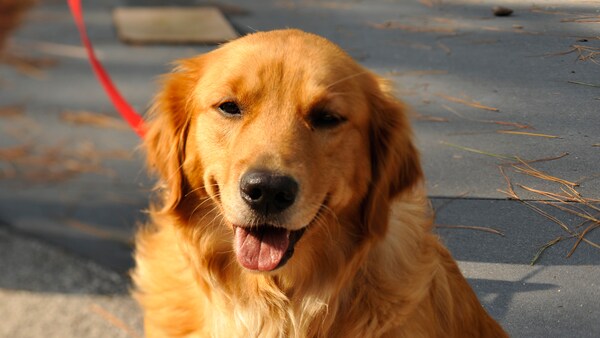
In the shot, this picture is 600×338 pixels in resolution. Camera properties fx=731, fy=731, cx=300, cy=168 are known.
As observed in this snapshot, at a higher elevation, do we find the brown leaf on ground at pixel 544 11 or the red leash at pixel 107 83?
the brown leaf on ground at pixel 544 11

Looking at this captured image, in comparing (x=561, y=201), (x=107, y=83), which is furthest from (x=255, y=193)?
(x=107, y=83)

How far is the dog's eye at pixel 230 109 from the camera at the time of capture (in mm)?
2234

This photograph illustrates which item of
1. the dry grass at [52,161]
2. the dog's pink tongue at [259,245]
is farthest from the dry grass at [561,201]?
the dry grass at [52,161]

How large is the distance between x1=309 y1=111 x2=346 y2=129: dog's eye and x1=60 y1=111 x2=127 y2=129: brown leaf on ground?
197 cm

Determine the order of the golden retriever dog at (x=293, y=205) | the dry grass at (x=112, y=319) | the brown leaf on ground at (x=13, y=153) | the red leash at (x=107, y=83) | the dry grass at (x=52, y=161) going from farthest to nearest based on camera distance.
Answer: the brown leaf on ground at (x=13, y=153)
the dry grass at (x=52, y=161)
the dry grass at (x=112, y=319)
the red leash at (x=107, y=83)
the golden retriever dog at (x=293, y=205)

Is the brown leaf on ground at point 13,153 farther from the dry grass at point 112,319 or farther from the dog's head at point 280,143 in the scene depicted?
the dog's head at point 280,143

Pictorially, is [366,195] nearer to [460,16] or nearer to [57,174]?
[460,16]

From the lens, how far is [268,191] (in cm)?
200

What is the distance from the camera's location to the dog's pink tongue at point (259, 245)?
2180 millimetres

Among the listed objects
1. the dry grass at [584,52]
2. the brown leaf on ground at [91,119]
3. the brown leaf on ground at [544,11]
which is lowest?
the brown leaf on ground at [91,119]

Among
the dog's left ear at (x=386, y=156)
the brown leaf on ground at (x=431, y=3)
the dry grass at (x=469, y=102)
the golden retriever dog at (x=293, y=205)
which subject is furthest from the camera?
the dog's left ear at (x=386, y=156)

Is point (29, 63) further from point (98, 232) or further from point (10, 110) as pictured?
point (98, 232)

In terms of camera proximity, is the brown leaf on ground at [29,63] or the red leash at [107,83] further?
the brown leaf on ground at [29,63]

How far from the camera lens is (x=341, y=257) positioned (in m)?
2.44
